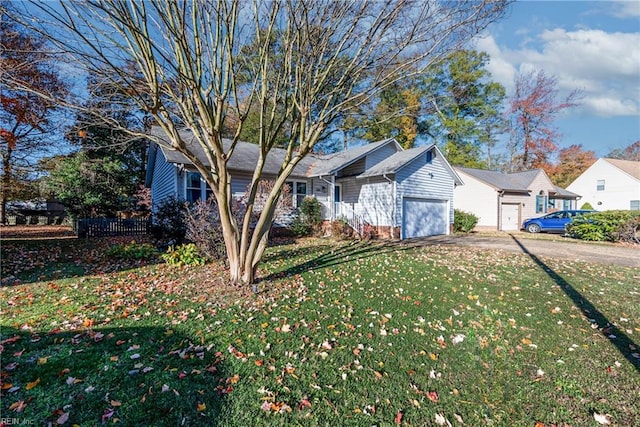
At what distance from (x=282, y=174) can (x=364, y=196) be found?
34.6ft

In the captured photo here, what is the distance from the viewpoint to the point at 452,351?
135 inches

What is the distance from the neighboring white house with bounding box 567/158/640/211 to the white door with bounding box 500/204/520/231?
1314 cm

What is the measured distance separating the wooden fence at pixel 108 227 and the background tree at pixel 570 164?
1652 inches

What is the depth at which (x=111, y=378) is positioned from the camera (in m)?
2.71

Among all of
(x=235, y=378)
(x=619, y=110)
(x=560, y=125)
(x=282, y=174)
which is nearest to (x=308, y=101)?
(x=282, y=174)

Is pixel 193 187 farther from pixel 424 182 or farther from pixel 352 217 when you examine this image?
pixel 424 182

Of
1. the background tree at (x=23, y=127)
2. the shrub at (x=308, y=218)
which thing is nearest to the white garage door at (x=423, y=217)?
the shrub at (x=308, y=218)

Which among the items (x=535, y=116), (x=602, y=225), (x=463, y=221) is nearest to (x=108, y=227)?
(x=463, y=221)

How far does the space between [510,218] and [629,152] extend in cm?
3729

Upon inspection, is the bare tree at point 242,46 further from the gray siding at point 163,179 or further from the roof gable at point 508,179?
the roof gable at point 508,179

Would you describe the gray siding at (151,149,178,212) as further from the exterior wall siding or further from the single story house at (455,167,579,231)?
the single story house at (455,167,579,231)

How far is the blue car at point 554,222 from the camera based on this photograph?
17938 mm

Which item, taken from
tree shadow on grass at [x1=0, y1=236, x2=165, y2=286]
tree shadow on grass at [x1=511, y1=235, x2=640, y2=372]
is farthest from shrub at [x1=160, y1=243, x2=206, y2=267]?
tree shadow on grass at [x1=511, y1=235, x2=640, y2=372]

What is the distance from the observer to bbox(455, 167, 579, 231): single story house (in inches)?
838
